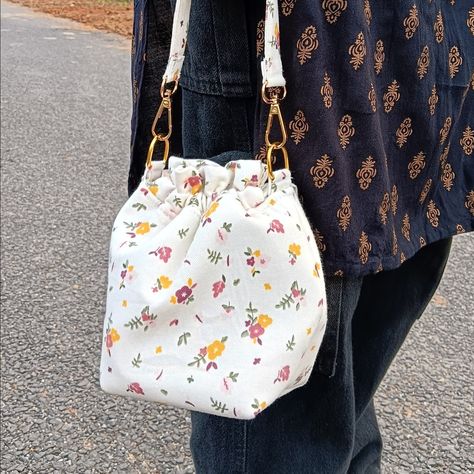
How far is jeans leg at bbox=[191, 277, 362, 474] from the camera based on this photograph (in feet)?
2.94

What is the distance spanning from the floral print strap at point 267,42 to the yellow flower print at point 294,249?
0.16m

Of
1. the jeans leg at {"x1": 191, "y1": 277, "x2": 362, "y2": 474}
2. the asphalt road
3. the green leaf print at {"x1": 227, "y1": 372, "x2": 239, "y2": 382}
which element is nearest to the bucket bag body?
the green leaf print at {"x1": 227, "y1": 372, "x2": 239, "y2": 382}

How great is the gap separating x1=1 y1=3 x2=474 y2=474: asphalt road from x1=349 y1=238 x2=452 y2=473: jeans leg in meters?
0.53

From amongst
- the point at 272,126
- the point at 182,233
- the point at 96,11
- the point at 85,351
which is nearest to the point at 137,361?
the point at 182,233

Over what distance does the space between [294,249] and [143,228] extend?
163 mm

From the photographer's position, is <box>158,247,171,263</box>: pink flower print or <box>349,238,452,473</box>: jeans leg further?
<box>349,238,452,473</box>: jeans leg

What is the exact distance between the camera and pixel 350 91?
73cm

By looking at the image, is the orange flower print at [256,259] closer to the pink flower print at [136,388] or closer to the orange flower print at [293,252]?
the orange flower print at [293,252]

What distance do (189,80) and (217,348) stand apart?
30 cm

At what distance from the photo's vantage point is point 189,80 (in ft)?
2.57

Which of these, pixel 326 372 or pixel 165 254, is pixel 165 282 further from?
pixel 326 372

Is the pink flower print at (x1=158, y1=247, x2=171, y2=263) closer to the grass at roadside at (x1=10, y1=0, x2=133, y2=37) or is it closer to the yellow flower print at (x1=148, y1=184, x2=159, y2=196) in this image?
the yellow flower print at (x1=148, y1=184, x2=159, y2=196)

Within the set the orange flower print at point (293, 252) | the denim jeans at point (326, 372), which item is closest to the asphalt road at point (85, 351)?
Answer: the denim jeans at point (326, 372)

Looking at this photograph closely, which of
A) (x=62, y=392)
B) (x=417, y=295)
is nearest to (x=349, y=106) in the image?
(x=417, y=295)
